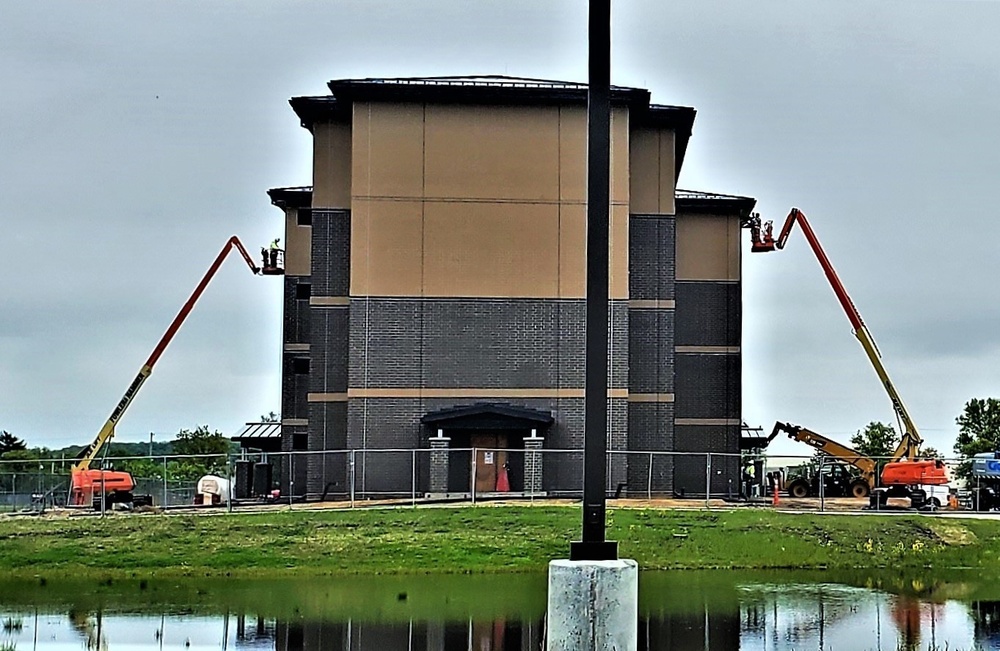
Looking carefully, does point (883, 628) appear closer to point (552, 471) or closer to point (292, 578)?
point (292, 578)

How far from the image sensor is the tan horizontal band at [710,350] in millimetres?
57562

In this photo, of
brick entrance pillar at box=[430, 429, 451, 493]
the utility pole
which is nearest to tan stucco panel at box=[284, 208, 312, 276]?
brick entrance pillar at box=[430, 429, 451, 493]

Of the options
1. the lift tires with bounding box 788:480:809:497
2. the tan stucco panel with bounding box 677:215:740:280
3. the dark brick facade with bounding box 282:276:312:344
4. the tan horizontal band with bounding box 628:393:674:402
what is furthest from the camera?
the dark brick facade with bounding box 282:276:312:344

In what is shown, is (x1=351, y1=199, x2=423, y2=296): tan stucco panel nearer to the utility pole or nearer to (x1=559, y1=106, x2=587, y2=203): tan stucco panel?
(x1=559, y1=106, x2=587, y2=203): tan stucco panel

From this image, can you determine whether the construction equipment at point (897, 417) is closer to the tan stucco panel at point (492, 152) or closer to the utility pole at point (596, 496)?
the tan stucco panel at point (492, 152)

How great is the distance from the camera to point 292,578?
30281mm

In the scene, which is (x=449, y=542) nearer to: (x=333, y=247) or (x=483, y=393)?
(x=483, y=393)

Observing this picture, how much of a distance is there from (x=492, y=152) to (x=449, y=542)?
1732cm

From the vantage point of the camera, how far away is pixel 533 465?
4538 centimetres

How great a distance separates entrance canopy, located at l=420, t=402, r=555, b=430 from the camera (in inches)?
1820

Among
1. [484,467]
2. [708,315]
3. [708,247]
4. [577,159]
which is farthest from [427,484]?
[708,247]

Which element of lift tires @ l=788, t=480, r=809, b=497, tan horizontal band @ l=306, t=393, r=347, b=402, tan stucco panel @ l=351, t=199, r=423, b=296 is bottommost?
lift tires @ l=788, t=480, r=809, b=497

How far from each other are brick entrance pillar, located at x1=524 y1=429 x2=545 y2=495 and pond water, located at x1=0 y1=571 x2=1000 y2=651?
14427 mm

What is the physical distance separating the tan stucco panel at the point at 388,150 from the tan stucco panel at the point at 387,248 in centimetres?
49
